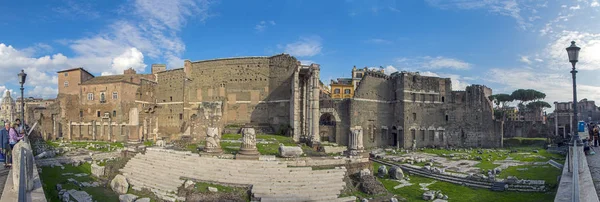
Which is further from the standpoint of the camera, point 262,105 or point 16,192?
point 262,105

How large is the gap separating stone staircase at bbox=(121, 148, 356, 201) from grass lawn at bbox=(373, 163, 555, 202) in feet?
10.9

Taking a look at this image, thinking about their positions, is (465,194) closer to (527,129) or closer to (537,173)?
(537,173)

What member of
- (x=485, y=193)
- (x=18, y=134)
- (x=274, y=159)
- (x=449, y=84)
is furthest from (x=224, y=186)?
(x=449, y=84)

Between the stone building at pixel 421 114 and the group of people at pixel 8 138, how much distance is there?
88.8 feet

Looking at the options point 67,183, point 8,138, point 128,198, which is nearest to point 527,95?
point 128,198

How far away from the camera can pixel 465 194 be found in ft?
49.3

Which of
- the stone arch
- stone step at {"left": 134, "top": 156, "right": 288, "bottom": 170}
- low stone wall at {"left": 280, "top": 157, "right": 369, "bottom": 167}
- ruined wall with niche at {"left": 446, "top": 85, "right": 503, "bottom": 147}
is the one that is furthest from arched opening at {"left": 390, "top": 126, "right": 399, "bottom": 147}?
stone step at {"left": 134, "top": 156, "right": 288, "bottom": 170}

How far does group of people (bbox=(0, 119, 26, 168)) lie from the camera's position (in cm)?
1178

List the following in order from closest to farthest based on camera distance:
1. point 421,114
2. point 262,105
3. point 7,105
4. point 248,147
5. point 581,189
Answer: point 581,189 < point 248,147 < point 262,105 < point 421,114 < point 7,105

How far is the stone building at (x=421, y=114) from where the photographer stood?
36.4 metres

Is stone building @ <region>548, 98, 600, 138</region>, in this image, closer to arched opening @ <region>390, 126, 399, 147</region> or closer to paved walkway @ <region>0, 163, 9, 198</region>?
arched opening @ <region>390, 126, 399, 147</region>

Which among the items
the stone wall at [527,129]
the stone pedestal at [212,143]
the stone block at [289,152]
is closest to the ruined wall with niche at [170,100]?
the stone pedestal at [212,143]

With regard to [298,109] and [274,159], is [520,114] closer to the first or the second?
[298,109]

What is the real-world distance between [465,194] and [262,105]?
22.0 meters
